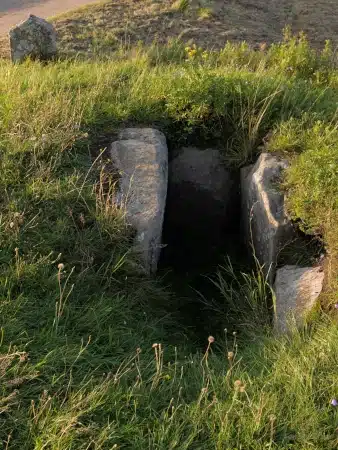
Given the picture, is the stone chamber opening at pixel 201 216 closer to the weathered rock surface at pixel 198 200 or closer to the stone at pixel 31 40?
the weathered rock surface at pixel 198 200

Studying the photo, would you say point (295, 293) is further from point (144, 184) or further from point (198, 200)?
point (198, 200)

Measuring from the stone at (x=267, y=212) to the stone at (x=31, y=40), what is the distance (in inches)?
154

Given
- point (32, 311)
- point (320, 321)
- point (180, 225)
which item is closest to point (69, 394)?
point (32, 311)

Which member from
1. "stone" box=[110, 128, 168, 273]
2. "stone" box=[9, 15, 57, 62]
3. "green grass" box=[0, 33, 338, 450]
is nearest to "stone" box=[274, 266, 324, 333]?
"green grass" box=[0, 33, 338, 450]

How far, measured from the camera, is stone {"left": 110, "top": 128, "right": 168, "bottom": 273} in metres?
4.54

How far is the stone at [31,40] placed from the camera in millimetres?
7469

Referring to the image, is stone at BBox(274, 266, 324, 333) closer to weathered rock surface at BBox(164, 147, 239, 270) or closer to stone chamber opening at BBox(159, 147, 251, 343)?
stone chamber opening at BBox(159, 147, 251, 343)

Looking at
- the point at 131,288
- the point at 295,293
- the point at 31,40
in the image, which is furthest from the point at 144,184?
the point at 31,40

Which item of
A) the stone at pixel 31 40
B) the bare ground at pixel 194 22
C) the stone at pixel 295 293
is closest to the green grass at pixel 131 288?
the stone at pixel 295 293

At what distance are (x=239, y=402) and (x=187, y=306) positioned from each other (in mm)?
1837

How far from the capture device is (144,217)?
4559 millimetres

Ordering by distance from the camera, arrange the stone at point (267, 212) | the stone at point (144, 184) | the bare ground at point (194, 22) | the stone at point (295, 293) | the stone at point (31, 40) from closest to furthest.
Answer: the stone at point (295, 293)
the stone at point (144, 184)
the stone at point (267, 212)
the stone at point (31, 40)
the bare ground at point (194, 22)

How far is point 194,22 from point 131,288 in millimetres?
7901

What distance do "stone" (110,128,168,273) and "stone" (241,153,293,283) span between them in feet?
2.69
